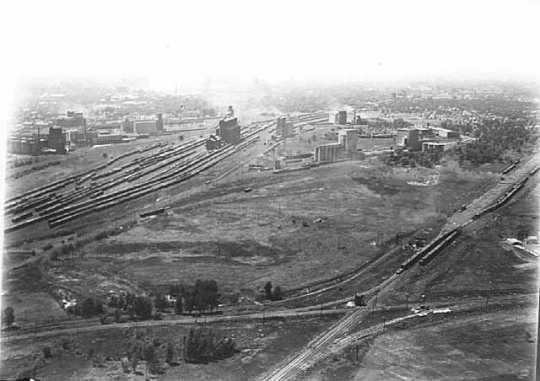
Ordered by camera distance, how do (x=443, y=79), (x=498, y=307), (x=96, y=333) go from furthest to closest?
(x=443, y=79) < (x=498, y=307) < (x=96, y=333)

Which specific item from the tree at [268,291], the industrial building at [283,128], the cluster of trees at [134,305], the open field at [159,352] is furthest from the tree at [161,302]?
the industrial building at [283,128]

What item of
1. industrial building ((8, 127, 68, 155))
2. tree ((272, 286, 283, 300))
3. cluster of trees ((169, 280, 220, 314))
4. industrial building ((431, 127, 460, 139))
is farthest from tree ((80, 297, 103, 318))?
industrial building ((431, 127, 460, 139))

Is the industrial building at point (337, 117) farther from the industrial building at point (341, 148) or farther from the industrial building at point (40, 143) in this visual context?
the industrial building at point (40, 143)

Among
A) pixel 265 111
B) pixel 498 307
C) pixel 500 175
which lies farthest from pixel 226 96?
pixel 498 307

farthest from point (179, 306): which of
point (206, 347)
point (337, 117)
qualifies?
point (337, 117)

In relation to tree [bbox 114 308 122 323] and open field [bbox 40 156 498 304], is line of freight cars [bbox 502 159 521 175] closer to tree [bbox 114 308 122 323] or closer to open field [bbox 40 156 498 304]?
open field [bbox 40 156 498 304]

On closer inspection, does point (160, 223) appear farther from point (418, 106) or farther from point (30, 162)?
point (418, 106)
